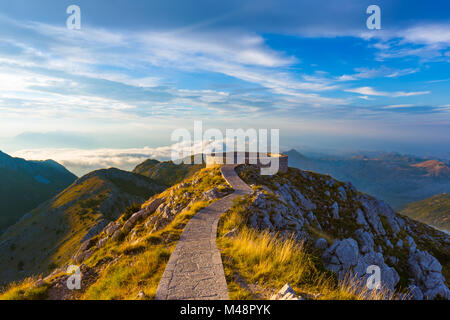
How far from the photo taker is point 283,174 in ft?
116

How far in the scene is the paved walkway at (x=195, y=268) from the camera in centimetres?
656

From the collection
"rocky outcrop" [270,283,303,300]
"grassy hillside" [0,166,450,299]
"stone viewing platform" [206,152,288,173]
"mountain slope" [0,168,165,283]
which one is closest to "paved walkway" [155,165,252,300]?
"grassy hillside" [0,166,450,299]

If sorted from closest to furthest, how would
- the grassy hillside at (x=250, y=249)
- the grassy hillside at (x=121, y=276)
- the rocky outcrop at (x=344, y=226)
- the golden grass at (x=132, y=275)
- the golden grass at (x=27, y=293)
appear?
the golden grass at (x=132, y=275) < the grassy hillside at (x=121, y=276) < the grassy hillside at (x=250, y=249) < the golden grass at (x=27, y=293) < the rocky outcrop at (x=344, y=226)

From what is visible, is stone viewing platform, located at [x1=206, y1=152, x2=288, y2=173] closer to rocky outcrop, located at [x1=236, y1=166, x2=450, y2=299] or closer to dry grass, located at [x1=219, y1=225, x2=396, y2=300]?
rocky outcrop, located at [x1=236, y1=166, x2=450, y2=299]

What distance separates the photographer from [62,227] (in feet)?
359

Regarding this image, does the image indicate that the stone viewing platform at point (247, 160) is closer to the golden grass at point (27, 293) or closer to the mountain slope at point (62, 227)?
the golden grass at point (27, 293)

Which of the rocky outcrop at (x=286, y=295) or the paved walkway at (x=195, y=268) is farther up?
the rocky outcrop at (x=286, y=295)

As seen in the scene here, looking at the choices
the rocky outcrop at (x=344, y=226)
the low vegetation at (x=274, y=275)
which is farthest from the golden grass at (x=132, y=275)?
the rocky outcrop at (x=344, y=226)

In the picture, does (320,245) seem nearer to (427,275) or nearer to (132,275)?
(132,275)

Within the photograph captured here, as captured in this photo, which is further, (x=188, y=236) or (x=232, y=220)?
(x=232, y=220)

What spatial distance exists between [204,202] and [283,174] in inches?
778

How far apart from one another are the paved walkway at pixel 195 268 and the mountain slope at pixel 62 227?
9051 cm
